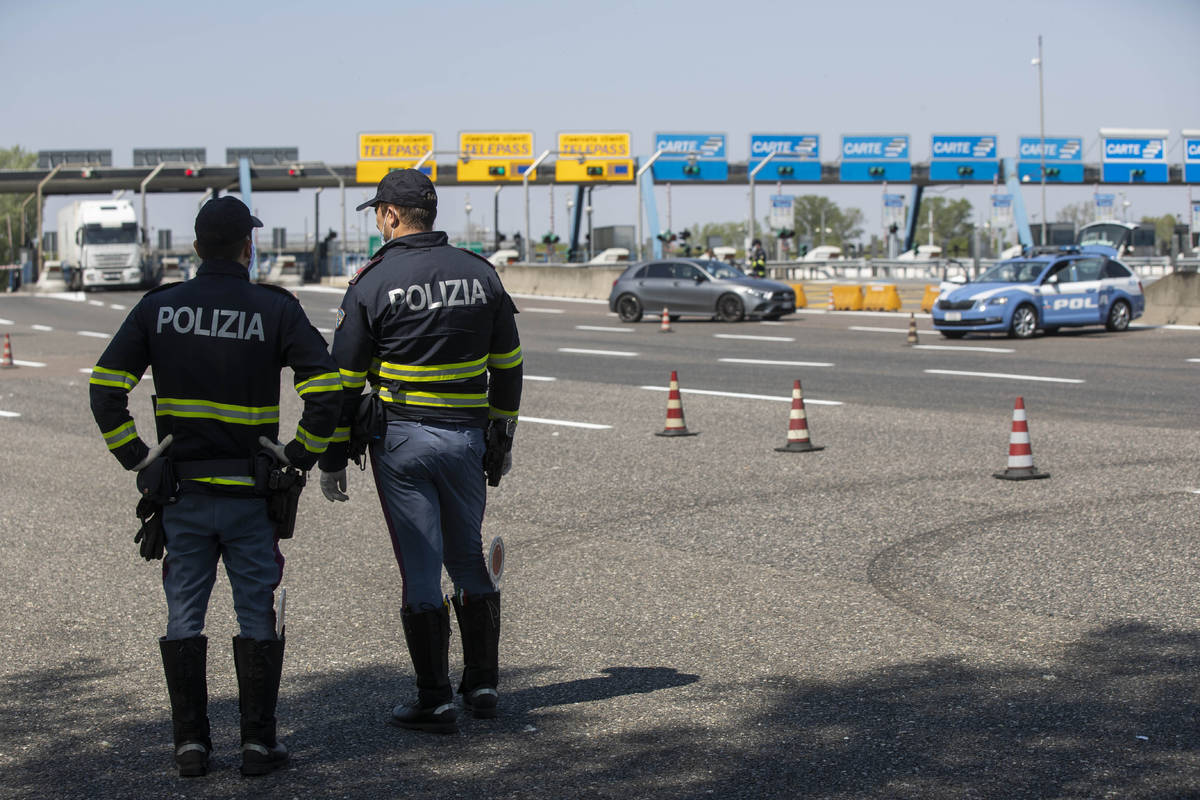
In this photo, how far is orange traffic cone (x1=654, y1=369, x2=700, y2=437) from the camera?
13.1 meters

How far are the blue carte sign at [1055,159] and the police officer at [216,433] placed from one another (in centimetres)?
7501

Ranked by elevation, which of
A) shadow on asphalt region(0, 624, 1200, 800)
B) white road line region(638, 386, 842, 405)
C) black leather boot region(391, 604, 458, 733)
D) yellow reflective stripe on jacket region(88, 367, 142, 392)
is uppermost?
yellow reflective stripe on jacket region(88, 367, 142, 392)

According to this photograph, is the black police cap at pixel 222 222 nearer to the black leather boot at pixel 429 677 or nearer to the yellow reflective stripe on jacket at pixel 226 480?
the yellow reflective stripe on jacket at pixel 226 480

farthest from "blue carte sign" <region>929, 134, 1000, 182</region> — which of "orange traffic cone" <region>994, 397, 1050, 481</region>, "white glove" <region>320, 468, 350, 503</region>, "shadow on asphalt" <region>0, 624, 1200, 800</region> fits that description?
"white glove" <region>320, 468, 350, 503</region>

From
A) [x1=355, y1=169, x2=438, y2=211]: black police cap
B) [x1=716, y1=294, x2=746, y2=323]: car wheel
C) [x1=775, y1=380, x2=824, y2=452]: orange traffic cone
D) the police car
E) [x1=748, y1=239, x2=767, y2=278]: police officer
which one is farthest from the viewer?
[x1=748, y1=239, x2=767, y2=278]: police officer

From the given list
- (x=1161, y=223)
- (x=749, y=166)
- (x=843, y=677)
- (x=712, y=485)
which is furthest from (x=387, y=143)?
(x=1161, y=223)

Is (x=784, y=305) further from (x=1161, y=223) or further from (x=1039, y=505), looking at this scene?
(x=1161, y=223)

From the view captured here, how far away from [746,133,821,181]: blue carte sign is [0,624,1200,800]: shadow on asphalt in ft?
224

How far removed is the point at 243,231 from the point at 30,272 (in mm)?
73022

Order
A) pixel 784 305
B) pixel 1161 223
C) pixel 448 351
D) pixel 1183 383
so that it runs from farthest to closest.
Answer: pixel 1161 223
pixel 784 305
pixel 1183 383
pixel 448 351

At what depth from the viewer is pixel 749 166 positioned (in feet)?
232

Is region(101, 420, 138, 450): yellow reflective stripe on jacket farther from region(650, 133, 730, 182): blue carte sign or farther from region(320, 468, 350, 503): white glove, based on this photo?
region(650, 133, 730, 182): blue carte sign

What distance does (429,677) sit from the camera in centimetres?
470

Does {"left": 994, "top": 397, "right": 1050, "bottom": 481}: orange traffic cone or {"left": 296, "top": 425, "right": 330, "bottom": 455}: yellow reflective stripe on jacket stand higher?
{"left": 296, "top": 425, "right": 330, "bottom": 455}: yellow reflective stripe on jacket
